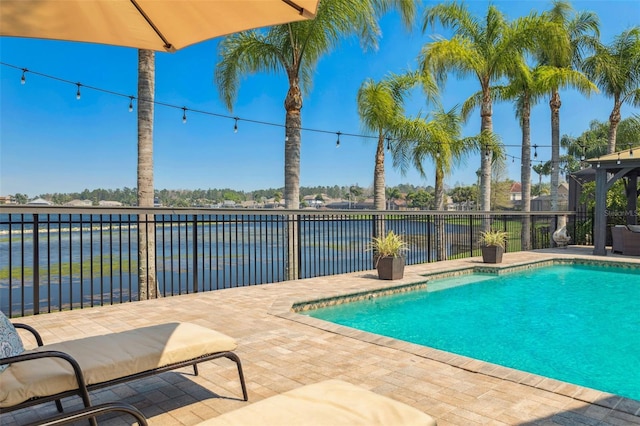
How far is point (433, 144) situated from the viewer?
47.7 ft

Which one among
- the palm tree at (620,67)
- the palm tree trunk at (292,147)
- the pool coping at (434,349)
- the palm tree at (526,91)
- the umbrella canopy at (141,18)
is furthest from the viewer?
the palm tree at (620,67)

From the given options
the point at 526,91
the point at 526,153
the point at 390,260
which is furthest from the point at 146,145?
the point at 526,153

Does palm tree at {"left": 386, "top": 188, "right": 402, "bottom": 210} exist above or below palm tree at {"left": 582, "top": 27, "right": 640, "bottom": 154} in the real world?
below

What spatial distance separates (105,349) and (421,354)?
259 centimetres

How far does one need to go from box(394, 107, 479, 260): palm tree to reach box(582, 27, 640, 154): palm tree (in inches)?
304

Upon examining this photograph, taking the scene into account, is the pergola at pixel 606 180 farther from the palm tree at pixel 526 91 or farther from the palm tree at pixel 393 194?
the palm tree at pixel 393 194

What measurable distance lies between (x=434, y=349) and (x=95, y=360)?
9.47 feet

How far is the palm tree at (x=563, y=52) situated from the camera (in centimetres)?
1559

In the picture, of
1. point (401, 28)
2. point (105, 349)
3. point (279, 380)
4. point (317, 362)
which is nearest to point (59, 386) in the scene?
point (105, 349)

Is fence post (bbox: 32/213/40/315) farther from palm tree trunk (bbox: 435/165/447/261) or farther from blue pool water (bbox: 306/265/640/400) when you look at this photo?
palm tree trunk (bbox: 435/165/447/261)

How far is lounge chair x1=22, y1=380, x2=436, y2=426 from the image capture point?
1721 mm

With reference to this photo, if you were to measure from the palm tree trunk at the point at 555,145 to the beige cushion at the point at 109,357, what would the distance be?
17623mm

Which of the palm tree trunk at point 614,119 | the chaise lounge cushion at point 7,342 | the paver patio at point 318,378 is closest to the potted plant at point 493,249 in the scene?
the paver patio at point 318,378

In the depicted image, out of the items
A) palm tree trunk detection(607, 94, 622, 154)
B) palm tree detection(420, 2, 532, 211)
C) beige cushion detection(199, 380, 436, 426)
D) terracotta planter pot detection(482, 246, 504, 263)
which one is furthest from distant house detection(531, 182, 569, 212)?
beige cushion detection(199, 380, 436, 426)
